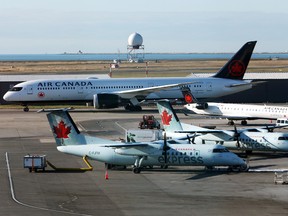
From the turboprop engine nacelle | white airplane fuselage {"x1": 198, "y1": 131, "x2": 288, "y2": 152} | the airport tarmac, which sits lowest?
the airport tarmac

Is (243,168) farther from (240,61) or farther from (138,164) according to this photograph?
(240,61)

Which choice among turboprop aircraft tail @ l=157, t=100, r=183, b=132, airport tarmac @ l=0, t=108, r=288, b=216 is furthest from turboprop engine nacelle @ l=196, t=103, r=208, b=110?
airport tarmac @ l=0, t=108, r=288, b=216

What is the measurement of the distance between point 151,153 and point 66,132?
249 inches

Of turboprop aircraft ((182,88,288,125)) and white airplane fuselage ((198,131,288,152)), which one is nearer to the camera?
white airplane fuselage ((198,131,288,152))

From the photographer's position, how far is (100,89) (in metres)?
100

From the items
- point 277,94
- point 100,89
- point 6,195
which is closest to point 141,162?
point 6,195

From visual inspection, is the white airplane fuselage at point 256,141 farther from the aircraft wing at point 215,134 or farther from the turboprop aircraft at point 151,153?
the turboprop aircraft at point 151,153

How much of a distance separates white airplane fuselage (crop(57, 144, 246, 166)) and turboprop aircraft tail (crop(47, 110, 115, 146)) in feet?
2.26

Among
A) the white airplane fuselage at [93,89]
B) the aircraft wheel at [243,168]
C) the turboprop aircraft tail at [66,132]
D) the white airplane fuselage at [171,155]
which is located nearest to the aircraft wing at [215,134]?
the aircraft wheel at [243,168]

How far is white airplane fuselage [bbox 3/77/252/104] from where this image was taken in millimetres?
99750

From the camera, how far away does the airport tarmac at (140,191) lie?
39.6 m

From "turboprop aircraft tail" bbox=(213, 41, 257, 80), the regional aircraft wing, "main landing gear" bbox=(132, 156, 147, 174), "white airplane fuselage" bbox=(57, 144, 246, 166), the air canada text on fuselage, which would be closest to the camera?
"white airplane fuselage" bbox=(57, 144, 246, 166)

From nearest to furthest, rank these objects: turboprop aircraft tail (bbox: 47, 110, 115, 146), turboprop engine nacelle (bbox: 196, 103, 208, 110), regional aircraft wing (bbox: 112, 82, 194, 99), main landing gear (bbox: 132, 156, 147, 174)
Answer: main landing gear (bbox: 132, 156, 147, 174)
turboprop aircraft tail (bbox: 47, 110, 115, 146)
turboprop engine nacelle (bbox: 196, 103, 208, 110)
regional aircraft wing (bbox: 112, 82, 194, 99)

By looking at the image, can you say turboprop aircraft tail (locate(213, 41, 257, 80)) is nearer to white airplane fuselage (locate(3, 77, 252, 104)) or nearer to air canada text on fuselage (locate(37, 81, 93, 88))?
white airplane fuselage (locate(3, 77, 252, 104))
